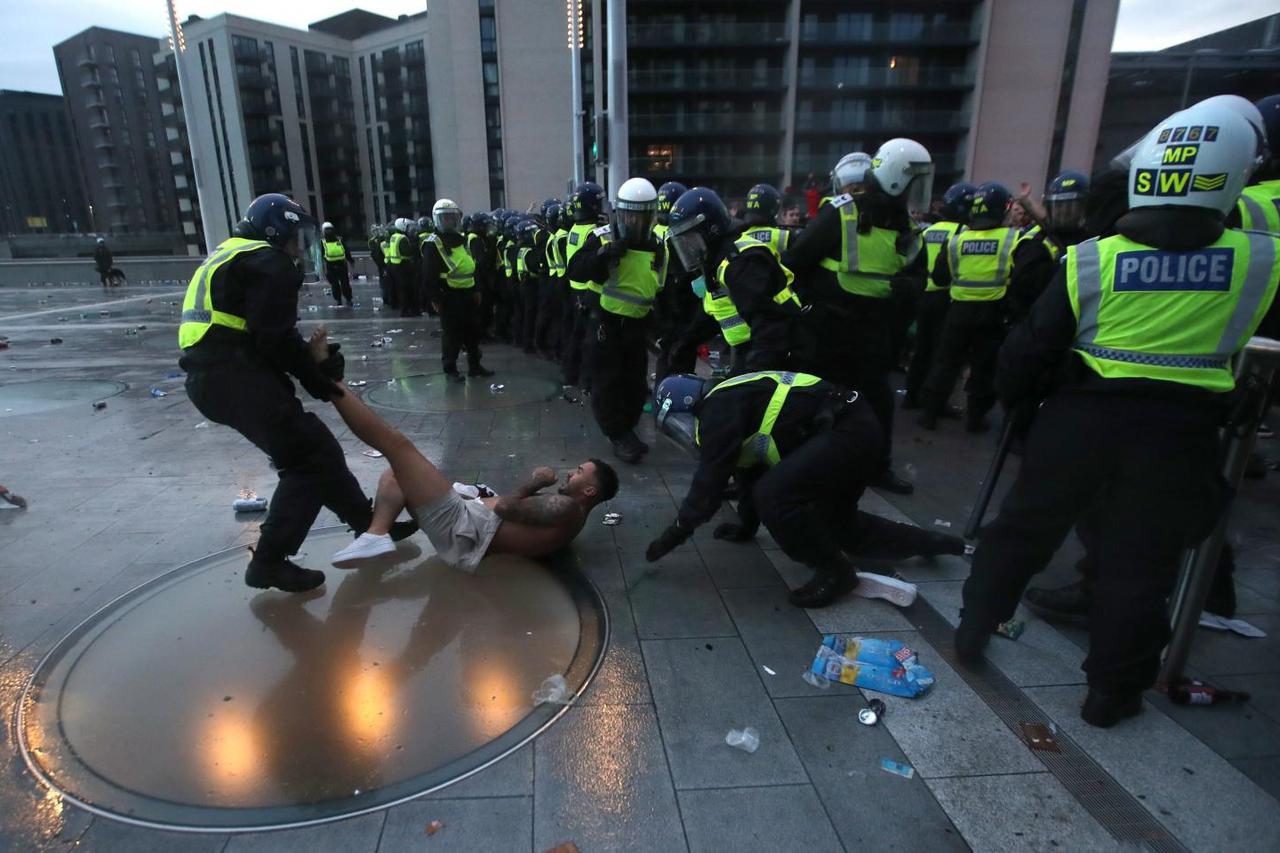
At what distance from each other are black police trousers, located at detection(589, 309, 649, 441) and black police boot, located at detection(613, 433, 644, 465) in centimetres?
6

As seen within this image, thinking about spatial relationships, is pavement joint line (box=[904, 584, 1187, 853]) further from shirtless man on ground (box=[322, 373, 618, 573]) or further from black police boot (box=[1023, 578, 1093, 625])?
shirtless man on ground (box=[322, 373, 618, 573])

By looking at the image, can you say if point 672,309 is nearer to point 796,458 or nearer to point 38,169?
point 796,458

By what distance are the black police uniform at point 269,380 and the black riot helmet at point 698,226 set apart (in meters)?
2.43

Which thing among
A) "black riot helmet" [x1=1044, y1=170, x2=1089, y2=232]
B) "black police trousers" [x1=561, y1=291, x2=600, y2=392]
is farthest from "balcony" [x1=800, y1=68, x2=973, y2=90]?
"black riot helmet" [x1=1044, y1=170, x2=1089, y2=232]

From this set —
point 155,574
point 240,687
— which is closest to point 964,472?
point 240,687

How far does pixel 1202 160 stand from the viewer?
208 cm

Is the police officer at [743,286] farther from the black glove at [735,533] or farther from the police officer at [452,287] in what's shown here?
the police officer at [452,287]

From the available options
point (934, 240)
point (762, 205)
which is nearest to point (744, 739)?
point (762, 205)

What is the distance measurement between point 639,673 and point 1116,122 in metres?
49.5

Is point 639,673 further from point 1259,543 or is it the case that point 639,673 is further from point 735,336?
point 1259,543

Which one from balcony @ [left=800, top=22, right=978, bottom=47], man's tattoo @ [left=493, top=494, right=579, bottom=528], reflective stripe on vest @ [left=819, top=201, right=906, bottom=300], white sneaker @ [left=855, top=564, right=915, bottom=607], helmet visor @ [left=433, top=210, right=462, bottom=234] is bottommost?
white sneaker @ [left=855, top=564, right=915, bottom=607]

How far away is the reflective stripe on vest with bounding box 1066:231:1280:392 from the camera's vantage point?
2.10m

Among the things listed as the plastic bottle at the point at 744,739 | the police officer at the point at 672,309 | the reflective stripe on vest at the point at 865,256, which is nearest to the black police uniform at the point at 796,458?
the plastic bottle at the point at 744,739

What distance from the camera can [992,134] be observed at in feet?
119
